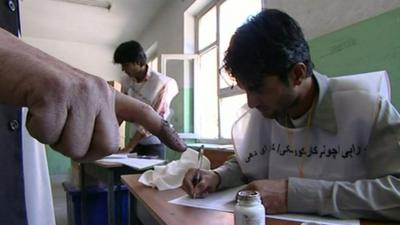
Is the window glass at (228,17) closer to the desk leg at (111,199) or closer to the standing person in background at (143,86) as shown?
the standing person in background at (143,86)

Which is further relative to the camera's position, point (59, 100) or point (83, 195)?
point (83, 195)

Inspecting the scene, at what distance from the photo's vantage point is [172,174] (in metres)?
1.25

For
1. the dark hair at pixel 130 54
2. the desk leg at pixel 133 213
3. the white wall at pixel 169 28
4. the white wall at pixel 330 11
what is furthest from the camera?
the white wall at pixel 169 28

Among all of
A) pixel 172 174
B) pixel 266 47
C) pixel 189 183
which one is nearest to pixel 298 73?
pixel 266 47

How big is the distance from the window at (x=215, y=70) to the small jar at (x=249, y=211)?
2618 millimetres

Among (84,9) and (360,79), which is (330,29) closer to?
(360,79)

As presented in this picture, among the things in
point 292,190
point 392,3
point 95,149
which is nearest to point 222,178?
point 292,190

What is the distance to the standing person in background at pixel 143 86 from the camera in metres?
2.52

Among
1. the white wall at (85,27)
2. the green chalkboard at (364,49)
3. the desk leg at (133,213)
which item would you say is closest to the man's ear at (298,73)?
the green chalkboard at (364,49)

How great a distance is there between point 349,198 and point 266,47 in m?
0.45

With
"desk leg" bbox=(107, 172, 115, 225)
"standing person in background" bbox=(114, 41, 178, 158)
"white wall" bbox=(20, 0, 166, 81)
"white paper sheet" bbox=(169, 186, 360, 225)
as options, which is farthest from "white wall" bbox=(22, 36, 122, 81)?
"white paper sheet" bbox=(169, 186, 360, 225)

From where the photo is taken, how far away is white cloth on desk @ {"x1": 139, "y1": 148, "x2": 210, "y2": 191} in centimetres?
121

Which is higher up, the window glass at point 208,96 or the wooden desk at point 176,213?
the window glass at point 208,96

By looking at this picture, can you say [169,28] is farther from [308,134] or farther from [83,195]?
[308,134]
